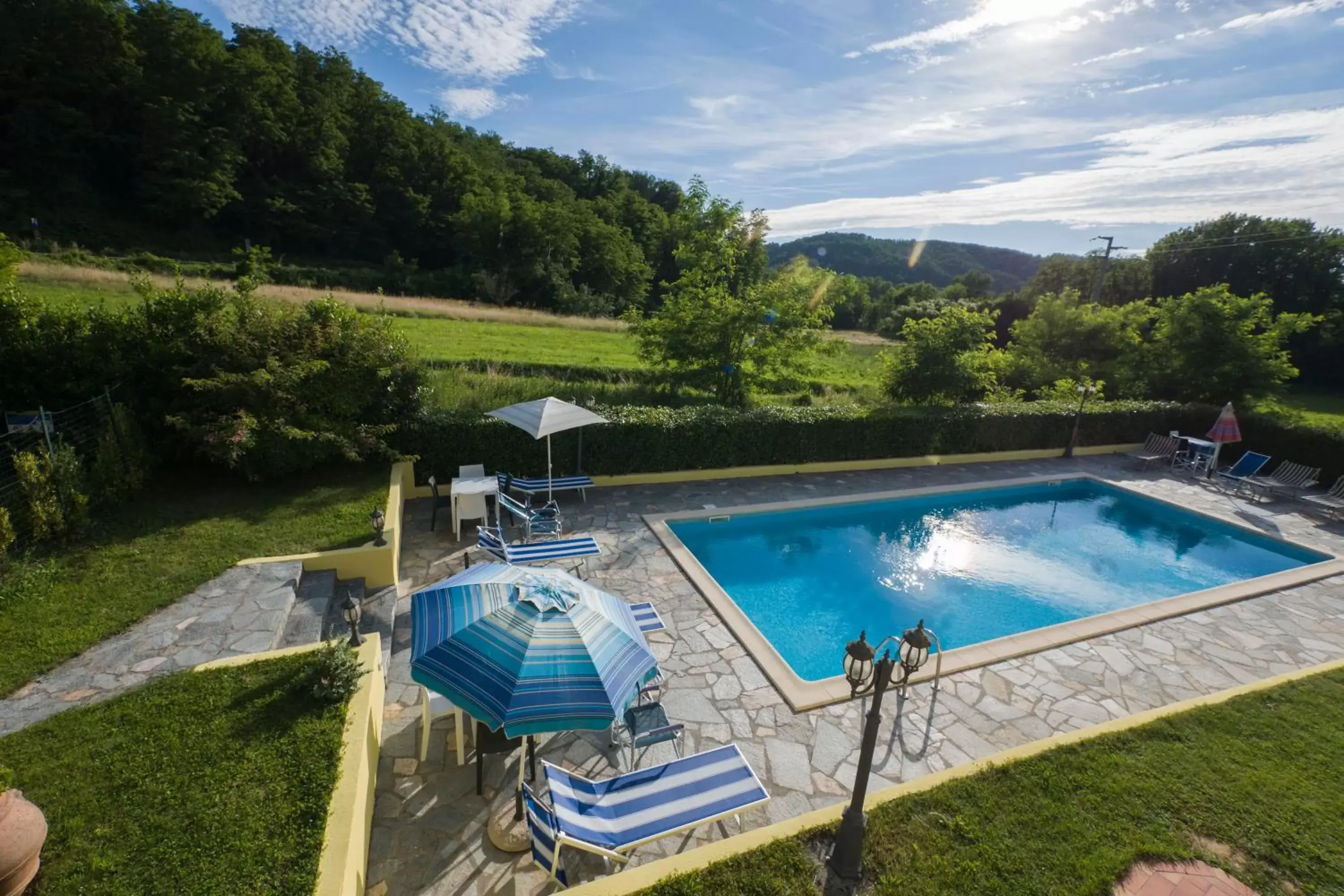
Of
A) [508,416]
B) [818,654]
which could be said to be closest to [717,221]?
[508,416]

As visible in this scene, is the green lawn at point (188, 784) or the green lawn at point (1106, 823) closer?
the green lawn at point (188, 784)

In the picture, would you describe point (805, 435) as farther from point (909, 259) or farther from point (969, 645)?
point (909, 259)

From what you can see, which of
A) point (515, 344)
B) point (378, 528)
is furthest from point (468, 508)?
point (515, 344)

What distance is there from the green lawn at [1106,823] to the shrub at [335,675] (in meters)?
3.00

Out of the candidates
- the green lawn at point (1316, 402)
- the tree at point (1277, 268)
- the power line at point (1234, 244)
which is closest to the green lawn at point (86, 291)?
the green lawn at point (1316, 402)

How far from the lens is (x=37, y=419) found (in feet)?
25.3

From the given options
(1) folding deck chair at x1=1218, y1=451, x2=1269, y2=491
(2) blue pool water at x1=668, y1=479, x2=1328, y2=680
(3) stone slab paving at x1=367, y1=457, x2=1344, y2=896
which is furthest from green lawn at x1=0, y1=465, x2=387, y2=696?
(1) folding deck chair at x1=1218, y1=451, x2=1269, y2=491

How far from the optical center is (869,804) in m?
4.60

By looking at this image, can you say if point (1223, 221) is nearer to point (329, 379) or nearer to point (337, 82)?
point (329, 379)

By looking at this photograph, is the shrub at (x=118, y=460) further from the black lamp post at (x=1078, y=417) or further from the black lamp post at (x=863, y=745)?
the black lamp post at (x=1078, y=417)

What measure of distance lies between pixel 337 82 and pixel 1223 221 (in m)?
76.0

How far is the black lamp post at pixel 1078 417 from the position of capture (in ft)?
51.0

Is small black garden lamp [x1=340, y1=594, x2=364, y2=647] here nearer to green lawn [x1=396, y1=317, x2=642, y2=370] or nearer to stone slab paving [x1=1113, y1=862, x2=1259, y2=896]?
stone slab paving [x1=1113, y1=862, x2=1259, y2=896]

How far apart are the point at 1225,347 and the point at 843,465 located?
13289 millimetres
